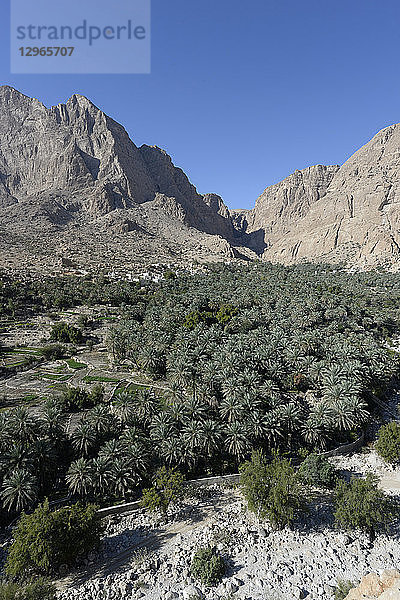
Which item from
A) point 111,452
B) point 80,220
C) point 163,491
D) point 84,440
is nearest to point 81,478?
point 111,452

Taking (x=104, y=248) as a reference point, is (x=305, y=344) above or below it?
below

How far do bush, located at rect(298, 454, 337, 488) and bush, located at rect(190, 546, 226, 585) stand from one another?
35.5ft

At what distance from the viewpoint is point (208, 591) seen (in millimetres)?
20578

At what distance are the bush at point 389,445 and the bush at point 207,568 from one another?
70.5ft

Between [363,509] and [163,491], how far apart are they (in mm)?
16015

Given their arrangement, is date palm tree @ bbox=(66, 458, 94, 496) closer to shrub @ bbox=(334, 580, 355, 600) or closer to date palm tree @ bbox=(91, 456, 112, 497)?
date palm tree @ bbox=(91, 456, 112, 497)

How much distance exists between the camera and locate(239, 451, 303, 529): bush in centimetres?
2450

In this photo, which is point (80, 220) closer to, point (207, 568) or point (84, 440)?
point (84, 440)

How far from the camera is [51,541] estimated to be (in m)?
20.6

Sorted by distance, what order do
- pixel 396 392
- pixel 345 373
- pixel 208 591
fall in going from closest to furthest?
pixel 208 591 < pixel 345 373 < pixel 396 392

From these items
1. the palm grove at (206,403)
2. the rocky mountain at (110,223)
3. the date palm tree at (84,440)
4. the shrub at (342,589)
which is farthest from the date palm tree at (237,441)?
the rocky mountain at (110,223)

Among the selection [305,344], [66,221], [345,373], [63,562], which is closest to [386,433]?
[345,373]

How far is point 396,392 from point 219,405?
1203 inches

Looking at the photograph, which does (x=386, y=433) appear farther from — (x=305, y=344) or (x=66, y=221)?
(x=66, y=221)
